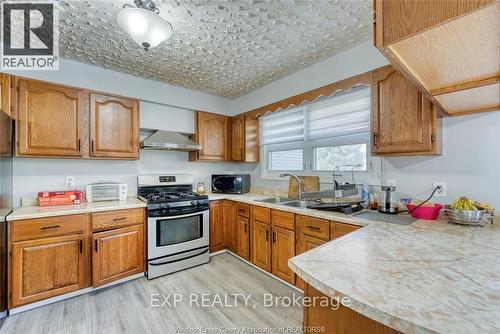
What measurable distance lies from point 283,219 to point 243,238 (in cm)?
80

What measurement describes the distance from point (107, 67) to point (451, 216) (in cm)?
353

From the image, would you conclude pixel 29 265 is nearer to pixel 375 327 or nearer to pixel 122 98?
pixel 122 98

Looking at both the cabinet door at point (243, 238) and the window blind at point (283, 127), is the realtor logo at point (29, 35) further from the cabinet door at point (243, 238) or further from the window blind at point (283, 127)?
the cabinet door at point (243, 238)

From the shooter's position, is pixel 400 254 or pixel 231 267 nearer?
pixel 400 254

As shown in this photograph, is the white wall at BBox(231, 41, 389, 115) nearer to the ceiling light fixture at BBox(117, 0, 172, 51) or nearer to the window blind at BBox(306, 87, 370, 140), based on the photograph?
the window blind at BBox(306, 87, 370, 140)

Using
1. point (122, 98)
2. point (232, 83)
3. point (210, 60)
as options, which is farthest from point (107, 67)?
point (232, 83)

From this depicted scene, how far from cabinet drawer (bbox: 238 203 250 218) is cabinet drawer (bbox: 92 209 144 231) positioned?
116 cm

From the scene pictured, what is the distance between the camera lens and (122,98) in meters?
2.61

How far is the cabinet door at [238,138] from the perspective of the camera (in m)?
3.39

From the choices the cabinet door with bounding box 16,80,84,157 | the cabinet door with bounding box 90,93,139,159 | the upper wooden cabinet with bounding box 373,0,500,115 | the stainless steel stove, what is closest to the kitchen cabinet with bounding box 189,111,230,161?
the stainless steel stove

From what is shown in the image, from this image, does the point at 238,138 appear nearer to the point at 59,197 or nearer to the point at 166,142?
the point at 166,142

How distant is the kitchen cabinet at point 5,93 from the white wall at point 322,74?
2660 mm

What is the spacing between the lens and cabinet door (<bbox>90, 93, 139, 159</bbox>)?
2.44m

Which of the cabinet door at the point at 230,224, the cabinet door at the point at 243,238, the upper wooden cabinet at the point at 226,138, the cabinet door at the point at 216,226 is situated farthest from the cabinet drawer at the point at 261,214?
the upper wooden cabinet at the point at 226,138
